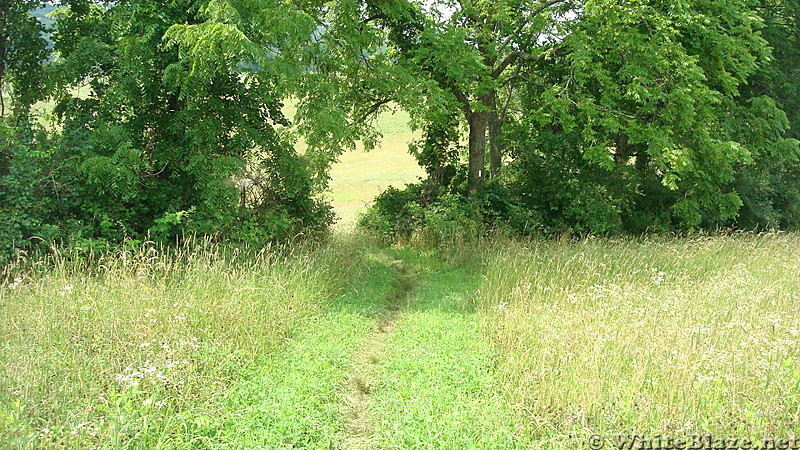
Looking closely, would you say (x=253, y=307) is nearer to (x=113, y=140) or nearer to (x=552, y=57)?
(x=113, y=140)

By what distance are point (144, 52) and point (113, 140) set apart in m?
1.49

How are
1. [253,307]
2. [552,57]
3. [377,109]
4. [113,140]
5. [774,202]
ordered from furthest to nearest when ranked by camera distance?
[774,202], [377,109], [552,57], [113,140], [253,307]

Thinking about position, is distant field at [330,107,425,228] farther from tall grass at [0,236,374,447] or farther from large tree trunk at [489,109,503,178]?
tall grass at [0,236,374,447]

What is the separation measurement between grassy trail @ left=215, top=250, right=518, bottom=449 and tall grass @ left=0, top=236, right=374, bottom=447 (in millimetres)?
365

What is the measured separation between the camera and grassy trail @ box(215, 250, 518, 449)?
457cm

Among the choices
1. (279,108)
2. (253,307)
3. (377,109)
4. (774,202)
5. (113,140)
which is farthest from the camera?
(774,202)

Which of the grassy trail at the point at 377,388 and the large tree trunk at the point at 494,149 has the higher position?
the large tree trunk at the point at 494,149

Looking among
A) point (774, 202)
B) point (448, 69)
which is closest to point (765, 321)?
point (448, 69)

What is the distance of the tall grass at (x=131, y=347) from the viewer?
4.11m

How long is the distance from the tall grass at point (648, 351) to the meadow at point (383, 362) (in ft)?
0.08

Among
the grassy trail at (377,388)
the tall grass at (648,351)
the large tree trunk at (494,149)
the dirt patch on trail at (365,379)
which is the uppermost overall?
→ the large tree trunk at (494,149)

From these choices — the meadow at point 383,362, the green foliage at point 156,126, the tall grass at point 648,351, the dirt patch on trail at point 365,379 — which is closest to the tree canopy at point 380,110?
the green foliage at point 156,126

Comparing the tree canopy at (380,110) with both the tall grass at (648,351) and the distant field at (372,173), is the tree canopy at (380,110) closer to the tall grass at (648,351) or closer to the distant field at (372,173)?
the tall grass at (648,351)

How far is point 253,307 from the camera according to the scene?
650 cm
